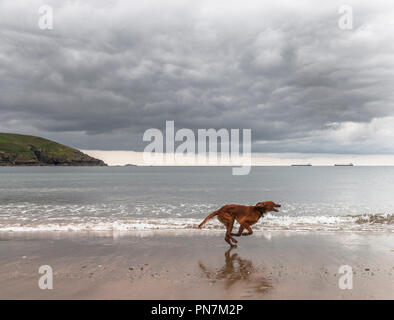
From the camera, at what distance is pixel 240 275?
7.58 metres

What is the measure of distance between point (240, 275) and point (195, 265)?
1548mm

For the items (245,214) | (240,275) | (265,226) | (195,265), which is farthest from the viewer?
(265,226)

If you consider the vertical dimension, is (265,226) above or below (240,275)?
below

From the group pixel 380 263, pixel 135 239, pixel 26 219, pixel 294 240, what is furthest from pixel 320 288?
pixel 26 219

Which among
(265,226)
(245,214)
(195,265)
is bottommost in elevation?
(265,226)

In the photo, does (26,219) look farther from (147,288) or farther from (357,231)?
(357,231)

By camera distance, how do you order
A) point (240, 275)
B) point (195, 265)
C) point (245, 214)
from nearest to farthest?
point (240, 275), point (195, 265), point (245, 214)

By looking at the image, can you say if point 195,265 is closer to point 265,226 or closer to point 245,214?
point 245,214

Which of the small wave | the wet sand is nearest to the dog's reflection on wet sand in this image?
the wet sand

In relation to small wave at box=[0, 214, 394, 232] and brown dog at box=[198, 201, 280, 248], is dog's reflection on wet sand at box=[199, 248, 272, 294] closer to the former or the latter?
brown dog at box=[198, 201, 280, 248]

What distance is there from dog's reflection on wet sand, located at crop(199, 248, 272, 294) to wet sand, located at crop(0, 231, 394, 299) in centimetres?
2

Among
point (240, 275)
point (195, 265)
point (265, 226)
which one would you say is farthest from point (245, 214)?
point (265, 226)
